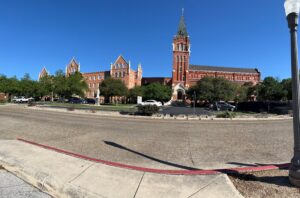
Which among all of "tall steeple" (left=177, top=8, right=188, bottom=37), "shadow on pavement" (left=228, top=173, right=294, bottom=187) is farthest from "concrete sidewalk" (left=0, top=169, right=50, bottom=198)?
"tall steeple" (left=177, top=8, right=188, bottom=37)

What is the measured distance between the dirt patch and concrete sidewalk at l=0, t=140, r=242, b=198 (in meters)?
0.25

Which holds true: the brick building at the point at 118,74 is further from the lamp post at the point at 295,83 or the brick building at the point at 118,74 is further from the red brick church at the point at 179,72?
the lamp post at the point at 295,83

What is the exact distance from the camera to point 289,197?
385 centimetres

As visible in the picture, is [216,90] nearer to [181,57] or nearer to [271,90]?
[271,90]

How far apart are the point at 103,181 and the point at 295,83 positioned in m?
4.44

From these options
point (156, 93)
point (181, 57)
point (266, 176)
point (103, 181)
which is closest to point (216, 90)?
point (156, 93)

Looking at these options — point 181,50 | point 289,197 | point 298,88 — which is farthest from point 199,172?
point 181,50

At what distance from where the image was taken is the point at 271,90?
6306cm

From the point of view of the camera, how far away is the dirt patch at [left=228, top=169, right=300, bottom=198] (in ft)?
13.1

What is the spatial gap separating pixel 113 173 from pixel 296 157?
3.89m

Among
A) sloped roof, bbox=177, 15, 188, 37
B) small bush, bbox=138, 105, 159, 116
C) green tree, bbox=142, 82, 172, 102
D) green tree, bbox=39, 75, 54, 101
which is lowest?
small bush, bbox=138, 105, 159, 116

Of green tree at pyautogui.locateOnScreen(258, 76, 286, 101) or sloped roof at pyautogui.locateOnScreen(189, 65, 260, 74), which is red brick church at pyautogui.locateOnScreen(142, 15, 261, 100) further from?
green tree at pyautogui.locateOnScreen(258, 76, 286, 101)

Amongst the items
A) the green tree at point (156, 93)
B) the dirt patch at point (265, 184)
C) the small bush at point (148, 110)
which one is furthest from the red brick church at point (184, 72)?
the dirt patch at point (265, 184)

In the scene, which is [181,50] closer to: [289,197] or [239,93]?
[239,93]
